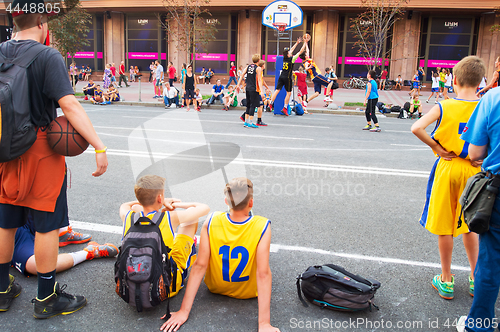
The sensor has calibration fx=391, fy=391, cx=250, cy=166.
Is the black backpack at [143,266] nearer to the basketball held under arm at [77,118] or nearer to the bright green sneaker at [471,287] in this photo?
the basketball held under arm at [77,118]

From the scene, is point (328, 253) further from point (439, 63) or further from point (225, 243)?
point (439, 63)

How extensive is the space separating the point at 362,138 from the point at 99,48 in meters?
32.8

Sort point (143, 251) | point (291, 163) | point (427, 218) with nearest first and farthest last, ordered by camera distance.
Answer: point (143, 251) < point (427, 218) < point (291, 163)

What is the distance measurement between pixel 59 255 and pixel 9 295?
58cm

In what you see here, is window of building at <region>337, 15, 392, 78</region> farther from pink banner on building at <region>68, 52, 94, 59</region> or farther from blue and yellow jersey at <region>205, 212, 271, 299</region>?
blue and yellow jersey at <region>205, 212, 271, 299</region>

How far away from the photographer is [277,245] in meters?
4.09

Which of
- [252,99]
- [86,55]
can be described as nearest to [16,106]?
[252,99]

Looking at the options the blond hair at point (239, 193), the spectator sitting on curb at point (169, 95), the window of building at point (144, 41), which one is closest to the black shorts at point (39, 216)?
the blond hair at point (239, 193)

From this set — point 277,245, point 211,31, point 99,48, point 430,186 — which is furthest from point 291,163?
point 99,48

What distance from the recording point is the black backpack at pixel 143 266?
2693 mm

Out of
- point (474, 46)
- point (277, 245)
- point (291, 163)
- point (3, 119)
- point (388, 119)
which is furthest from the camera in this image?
point (474, 46)

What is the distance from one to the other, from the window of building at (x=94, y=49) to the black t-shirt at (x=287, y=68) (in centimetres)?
2793

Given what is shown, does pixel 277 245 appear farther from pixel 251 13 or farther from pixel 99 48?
pixel 99 48

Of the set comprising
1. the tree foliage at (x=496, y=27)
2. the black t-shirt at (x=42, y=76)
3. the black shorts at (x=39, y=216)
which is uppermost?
the tree foliage at (x=496, y=27)
